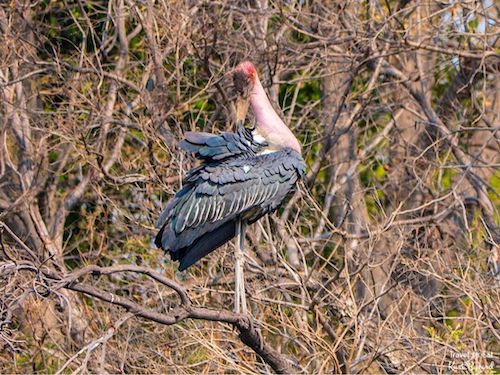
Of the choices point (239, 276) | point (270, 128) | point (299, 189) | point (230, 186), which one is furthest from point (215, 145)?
point (299, 189)

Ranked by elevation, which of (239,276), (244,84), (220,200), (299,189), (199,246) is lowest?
(299,189)

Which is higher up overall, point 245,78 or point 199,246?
point 245,78

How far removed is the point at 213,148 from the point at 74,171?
571 centimetres

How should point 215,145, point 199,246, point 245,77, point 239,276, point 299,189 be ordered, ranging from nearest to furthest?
point 215,145
point 199,246
point 239,276
point 245,77
point 299,189

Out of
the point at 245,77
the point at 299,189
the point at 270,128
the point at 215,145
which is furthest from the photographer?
the point at 299,189

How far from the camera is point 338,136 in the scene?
11023 mm

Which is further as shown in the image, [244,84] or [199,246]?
[244,84]

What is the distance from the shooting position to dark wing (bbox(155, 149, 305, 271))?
23.8 feet

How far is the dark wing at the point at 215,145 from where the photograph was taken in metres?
7.26

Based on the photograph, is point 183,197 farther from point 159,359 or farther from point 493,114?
point 493,114

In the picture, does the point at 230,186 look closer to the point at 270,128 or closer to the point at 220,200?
the point at 220,200

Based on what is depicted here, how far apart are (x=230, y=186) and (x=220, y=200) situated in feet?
0.37

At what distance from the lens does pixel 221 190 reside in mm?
7328

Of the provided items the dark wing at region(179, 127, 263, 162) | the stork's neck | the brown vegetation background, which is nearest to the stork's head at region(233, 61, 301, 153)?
the stork's neck
